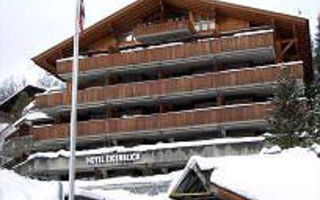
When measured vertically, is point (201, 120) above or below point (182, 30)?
below

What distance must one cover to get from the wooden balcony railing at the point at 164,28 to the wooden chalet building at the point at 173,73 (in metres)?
0.05

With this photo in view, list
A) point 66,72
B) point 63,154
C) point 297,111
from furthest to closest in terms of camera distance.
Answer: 1. point 66,72
2. point 63,154
3. point 297,111

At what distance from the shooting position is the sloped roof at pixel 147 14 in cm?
3922

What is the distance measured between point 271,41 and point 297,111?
8715 mm

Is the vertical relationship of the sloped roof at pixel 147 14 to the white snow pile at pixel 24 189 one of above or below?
Result: above

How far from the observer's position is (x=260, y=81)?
121 feet

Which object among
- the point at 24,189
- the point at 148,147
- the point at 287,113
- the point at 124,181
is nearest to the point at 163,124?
the point at 148,147

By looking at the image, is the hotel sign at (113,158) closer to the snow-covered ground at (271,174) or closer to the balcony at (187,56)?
the balcony at (187,56)

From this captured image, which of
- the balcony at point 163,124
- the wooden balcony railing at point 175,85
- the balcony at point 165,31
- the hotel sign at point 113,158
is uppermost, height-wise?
the balcony at point 165,31

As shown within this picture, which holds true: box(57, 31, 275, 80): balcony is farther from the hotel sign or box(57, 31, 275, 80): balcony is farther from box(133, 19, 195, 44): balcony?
the hotel sign

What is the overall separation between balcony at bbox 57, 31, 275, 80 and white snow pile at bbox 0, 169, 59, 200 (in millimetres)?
19797

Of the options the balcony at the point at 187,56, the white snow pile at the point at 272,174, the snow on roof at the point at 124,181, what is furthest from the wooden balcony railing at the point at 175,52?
the white snow pile at the point at 272,174

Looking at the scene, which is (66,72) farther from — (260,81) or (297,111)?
(297,111)

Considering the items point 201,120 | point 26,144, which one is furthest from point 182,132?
point 26,144
